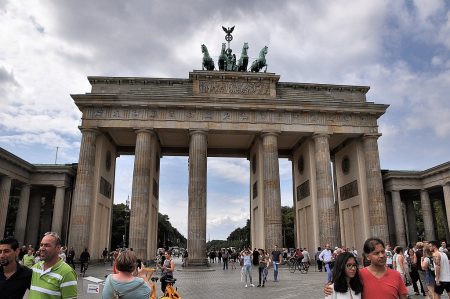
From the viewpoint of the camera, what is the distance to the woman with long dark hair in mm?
4086

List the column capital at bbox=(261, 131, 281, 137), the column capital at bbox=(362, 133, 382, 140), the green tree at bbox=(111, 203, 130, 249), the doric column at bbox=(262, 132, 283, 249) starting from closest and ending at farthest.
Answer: the doric column at bbox=(262, 132, 283, 249) < the column capital at bbox=(261, 131, 281, 137) < the column capital at bbox=(362, 133, 382, 140) < the green tree at bbox=(111, 203, 130, 249)

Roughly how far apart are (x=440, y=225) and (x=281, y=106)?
43.4m

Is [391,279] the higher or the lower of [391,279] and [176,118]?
the lower

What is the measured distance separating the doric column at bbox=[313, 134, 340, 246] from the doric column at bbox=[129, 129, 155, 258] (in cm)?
1627

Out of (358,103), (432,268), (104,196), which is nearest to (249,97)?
(358,103)

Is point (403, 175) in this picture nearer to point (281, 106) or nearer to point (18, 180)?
point (281, 106)

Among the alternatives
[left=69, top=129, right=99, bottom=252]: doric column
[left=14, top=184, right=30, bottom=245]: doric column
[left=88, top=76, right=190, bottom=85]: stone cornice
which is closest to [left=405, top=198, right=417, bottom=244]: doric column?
[left=88, top=76, right=190, bottom=85]: stone cornice

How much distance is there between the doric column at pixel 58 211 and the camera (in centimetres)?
3684

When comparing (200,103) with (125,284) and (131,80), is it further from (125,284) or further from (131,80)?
(125,284)

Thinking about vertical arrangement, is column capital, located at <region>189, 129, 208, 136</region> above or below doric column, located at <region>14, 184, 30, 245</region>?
above

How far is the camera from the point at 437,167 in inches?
1503

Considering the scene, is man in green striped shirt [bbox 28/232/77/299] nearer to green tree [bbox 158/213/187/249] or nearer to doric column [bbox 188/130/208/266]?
doric column [bbox 188/130/208/266]

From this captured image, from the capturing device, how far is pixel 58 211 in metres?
37.4

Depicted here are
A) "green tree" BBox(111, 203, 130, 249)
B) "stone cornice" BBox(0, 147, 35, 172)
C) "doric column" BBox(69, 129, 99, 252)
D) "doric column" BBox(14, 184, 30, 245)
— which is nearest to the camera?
"doric column" BBox(69, 129, 99, 252)
